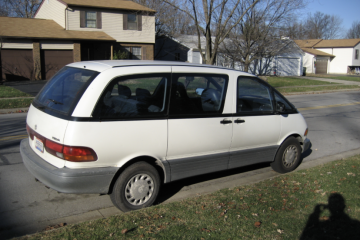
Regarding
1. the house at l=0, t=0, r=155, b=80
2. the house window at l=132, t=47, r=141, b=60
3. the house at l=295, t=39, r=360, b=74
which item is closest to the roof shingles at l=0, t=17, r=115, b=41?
the house at l=0, t=0, r=155, b=80

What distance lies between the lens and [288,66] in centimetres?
4481

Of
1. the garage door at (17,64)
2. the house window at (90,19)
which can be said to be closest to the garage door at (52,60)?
the garage door at (17,64)

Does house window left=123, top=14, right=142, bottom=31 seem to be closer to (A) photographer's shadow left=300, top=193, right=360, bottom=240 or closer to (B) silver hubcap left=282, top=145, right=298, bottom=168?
(B) silver hubcap left=282, top=145, right=298, bottom=168

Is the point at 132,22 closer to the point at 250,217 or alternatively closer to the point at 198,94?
the point at 198,94

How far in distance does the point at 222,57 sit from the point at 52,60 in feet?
59.3

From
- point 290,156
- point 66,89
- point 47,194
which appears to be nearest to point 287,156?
point 290,156

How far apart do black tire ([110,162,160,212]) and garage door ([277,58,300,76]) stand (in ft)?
140

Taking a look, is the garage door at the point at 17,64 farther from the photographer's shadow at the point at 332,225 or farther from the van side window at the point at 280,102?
the photographer's shadow at the point at 332,225

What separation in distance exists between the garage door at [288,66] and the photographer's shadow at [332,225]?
42.1m

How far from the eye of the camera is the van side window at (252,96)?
5242mm

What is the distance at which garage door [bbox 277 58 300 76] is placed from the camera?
4428cm

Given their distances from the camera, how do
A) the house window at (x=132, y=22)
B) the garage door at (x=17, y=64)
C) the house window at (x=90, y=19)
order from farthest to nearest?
1. the house window at (x=132, y=22)
2. the house window at (x=90, y=19)
3. the garage door at (x=17, y=64)

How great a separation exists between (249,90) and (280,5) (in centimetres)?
1865

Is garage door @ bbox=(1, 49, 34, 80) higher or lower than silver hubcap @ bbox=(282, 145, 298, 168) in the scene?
higher
